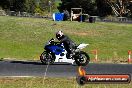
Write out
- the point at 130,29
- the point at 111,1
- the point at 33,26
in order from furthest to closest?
the point at 111,1, the point at 130,29, the point at 33,26

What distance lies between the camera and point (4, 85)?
14.5 metres

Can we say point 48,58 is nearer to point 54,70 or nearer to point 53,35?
point 54,70

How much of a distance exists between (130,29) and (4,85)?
134 feet

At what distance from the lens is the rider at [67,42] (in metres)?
22.4

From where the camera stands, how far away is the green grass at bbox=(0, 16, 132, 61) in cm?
→ 3494

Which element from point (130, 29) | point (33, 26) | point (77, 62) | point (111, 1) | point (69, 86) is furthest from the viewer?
point (111, 1)

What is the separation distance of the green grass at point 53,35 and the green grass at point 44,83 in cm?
1463

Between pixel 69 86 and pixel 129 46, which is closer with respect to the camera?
pixel 69 86

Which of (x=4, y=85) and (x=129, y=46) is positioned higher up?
(x=4, y=85)

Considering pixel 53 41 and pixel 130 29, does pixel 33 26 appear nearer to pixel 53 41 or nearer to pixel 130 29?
pixel 130 29

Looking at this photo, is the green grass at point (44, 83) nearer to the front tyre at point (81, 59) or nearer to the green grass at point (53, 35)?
the front tyre at point (81, 59)

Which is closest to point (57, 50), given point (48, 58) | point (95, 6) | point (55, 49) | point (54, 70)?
point (55, 49)

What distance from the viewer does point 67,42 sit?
22516 mm

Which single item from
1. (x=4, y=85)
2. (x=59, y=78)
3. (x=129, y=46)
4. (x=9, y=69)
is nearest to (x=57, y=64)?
(x=9, y=69)
